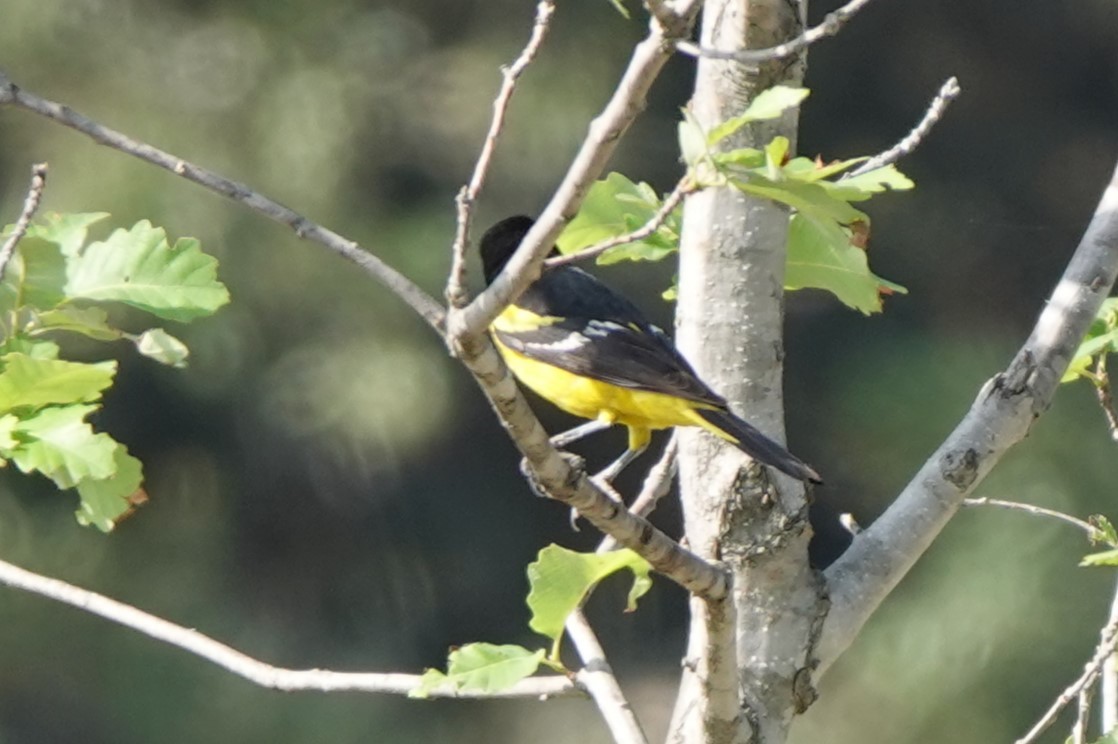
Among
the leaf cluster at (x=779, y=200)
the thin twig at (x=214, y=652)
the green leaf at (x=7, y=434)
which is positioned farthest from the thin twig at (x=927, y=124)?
the green leaf at (x=7, y=434)

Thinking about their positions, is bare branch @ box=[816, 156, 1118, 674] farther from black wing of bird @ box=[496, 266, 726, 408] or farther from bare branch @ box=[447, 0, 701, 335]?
bare branch @ box=[447, 0, 701, 335]

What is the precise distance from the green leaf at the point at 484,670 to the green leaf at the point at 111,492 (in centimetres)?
21

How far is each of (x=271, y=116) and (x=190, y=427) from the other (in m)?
0.49

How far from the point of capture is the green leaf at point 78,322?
2.93 feet

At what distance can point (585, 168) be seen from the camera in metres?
0.61

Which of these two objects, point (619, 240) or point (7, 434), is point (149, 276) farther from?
point (619, 240)

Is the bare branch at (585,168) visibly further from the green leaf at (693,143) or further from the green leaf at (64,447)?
the green leaf at (64,447)

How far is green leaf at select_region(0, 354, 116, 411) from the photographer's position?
0.82m

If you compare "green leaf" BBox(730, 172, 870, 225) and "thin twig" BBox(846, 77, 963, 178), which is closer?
"green leaf" BBox(730, 172, 870, 225)

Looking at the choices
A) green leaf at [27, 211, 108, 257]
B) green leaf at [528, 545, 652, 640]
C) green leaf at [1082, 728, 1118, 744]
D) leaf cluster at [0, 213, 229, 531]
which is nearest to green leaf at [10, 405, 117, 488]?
leaf cluster at [0, 213, 229, 531]

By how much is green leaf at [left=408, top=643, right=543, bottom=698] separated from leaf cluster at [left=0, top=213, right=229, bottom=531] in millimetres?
208

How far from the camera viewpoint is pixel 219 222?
7.16ft

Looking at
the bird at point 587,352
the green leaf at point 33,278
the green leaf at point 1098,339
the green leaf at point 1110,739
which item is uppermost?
the bird at point 587,352

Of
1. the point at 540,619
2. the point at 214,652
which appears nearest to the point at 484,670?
the point at 540,619
